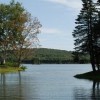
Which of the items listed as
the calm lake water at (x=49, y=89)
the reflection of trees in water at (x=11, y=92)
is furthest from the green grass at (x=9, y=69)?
the reflection of trees in water at (x=11, y=92)

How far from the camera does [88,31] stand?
219ft

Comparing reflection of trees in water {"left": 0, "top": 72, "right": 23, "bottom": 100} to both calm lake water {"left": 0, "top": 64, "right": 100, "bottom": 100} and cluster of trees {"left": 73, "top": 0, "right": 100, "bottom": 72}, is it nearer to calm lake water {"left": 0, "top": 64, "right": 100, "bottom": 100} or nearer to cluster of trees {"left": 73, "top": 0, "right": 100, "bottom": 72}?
calm lake water {"left": 0, "top": 64, "right": 100, "bottom": 100}

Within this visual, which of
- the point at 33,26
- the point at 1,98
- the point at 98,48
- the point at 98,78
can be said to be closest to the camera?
the point at 1,98

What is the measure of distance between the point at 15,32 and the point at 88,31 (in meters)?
39.2

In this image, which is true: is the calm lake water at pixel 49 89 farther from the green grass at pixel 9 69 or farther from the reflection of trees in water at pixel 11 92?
the green grass at pixel 9 69

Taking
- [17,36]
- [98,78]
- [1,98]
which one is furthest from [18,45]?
[1,98]

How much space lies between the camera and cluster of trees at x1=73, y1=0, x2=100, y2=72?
65.4 meters

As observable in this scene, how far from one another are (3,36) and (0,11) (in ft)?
21.9

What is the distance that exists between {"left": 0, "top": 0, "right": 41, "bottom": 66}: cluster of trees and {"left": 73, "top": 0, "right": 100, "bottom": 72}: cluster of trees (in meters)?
34.2

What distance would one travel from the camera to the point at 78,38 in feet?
220

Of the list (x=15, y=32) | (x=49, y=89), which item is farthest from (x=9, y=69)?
(x=49, y=89)

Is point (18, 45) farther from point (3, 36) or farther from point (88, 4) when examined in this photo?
point (88, 4)

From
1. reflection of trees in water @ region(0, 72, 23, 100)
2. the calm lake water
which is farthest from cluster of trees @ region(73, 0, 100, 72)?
reflection of trees in water @ region(0, 72, 23, 100)

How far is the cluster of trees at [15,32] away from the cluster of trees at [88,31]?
112ft
